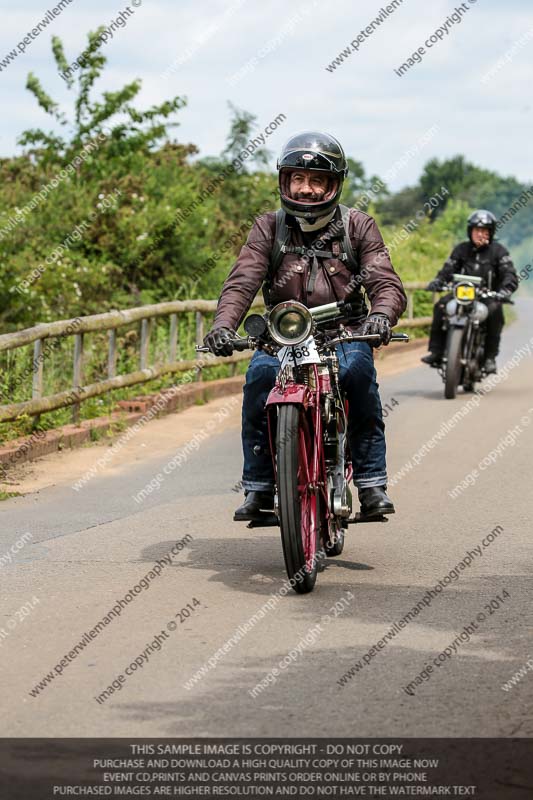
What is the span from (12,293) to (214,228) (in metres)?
8.08

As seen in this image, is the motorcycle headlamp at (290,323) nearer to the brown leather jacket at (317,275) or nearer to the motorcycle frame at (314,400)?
the motorcycle frame at (314,400)

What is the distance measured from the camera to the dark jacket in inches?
705

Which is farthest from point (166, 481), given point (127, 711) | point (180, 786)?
point (180, 786)

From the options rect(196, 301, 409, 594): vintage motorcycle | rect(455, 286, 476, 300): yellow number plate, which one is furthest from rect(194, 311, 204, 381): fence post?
rect(196, 301, 409, 594): vintage motorcycle

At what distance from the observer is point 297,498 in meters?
6.99

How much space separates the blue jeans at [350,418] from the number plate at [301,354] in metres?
0.26

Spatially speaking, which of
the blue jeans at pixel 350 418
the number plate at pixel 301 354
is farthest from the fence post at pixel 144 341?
the number plate at pixel 301 354

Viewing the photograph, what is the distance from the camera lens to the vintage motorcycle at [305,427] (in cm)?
701

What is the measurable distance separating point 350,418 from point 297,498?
98cm

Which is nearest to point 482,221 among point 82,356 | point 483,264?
point 483,264

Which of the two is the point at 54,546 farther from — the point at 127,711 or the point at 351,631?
the point at 127,711

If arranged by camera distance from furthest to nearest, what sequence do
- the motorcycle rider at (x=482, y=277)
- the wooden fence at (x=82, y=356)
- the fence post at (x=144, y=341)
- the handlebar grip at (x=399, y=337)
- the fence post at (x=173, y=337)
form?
the motorcycle rider at (x=482, y=277), the fence post at (x=173, y=337), the fence post at (x=144, y=341), the wooden fence at (x=82, y=356), the handlebar grip at (x=399, y=337)

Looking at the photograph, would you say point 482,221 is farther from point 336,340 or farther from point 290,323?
point 290,323

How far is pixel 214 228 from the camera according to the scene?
24.7 metres
